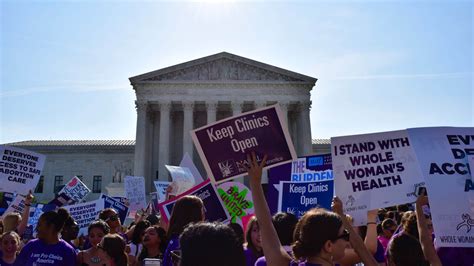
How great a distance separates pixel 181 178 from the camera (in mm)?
13242

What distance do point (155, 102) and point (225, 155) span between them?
4463cm

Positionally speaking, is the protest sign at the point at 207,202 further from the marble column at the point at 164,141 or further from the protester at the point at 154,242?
the marble column at the point at 164,141

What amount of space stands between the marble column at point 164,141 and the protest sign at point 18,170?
3608 cm

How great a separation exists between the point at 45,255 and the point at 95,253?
69 cm

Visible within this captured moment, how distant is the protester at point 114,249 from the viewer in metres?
5.02

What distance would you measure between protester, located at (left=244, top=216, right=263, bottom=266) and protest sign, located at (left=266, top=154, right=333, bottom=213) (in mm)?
5014

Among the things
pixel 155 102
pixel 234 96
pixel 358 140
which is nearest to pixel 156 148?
pixel 155 102

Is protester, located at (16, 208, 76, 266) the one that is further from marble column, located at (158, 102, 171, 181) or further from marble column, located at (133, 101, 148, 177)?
marble column, located at (133, 101, 148, 177)

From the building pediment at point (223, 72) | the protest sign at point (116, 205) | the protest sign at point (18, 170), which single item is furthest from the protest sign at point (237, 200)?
the building pediment at point (223, 72)

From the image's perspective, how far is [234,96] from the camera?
49188 millimetres

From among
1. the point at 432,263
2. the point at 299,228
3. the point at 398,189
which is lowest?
the point at 432,263

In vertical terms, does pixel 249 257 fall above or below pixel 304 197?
below

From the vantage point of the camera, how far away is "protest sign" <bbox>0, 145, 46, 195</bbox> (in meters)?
9.30

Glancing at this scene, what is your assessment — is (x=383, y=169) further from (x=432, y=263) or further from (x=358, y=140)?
(x=432, y=263)
